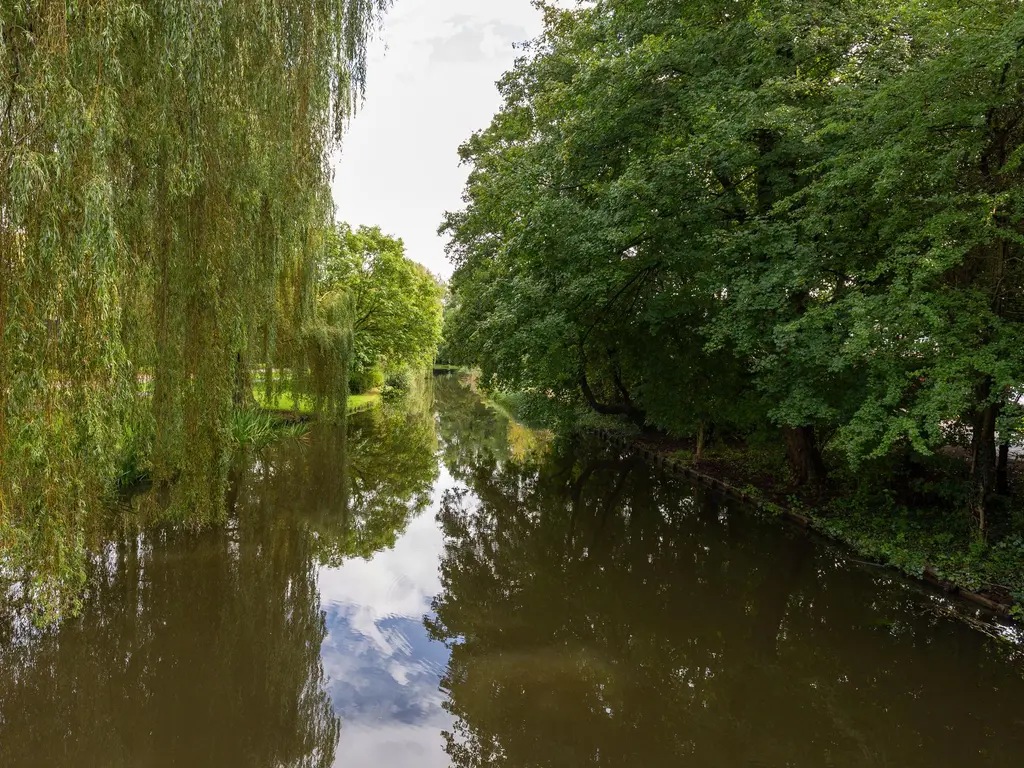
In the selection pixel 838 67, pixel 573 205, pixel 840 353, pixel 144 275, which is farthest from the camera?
pixel 573 205

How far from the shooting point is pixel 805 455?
35.2 ft

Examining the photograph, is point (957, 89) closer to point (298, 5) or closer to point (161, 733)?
point (298, 5)

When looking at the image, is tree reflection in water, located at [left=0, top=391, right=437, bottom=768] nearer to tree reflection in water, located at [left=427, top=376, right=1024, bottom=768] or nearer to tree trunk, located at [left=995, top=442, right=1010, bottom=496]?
tree reflection in water, located at [left=427, top=376, right=1024, bottom=768]

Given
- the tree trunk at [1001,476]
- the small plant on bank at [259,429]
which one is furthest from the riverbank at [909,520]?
the small plant on bank at [259,429]

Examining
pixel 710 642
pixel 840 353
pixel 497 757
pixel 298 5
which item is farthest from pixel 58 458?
pixel 840 353

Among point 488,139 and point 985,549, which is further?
point 488,139

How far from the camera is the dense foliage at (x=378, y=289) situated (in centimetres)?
2212

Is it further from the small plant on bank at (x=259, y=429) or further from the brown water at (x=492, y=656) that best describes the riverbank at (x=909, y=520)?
the small plant on bank at (x=259, y=429)

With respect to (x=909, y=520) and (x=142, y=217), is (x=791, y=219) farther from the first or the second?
(x=142, y=217)

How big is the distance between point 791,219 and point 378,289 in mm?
16786

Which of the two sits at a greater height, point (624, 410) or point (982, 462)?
point (982, 462)

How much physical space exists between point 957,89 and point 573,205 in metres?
5.37

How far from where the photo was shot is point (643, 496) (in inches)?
486

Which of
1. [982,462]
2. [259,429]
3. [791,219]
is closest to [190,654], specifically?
[259,429]
